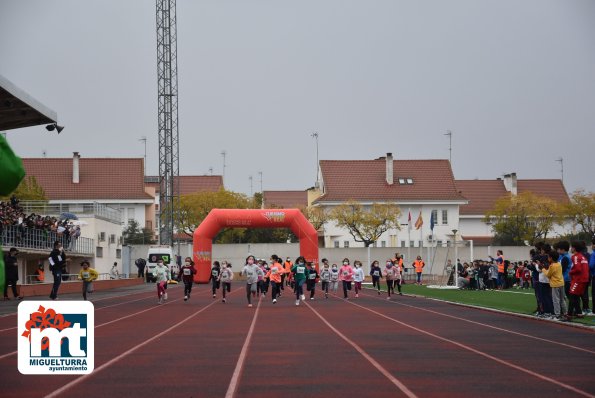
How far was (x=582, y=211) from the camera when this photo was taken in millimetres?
83312

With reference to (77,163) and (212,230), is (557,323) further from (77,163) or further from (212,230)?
(77,163)

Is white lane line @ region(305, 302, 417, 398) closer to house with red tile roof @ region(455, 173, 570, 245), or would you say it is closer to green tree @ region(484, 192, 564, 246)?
green tree @ region(484, 192, 564, 246)

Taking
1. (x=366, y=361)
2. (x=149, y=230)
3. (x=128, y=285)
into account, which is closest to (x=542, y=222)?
(x=149, y=230)

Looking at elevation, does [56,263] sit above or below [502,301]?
above

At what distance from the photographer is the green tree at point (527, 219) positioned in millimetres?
84312

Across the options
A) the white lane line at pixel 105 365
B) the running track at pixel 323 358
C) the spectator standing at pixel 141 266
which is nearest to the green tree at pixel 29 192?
the spectator standing at pixel 141 266

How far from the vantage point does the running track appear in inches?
435

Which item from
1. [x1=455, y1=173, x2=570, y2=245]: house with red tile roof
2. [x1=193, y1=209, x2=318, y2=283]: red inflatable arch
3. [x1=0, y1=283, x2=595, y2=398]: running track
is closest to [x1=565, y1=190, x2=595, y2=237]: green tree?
[x1=455, y1=173, x2=570, y2=245]: house with red tile roof

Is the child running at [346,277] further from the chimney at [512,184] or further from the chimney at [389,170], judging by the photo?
the chimney at [512,184]

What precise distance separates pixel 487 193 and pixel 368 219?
20.8 metres

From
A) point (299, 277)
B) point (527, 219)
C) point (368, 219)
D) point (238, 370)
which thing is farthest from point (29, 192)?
point (238, 370)

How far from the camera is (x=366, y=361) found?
550 inches

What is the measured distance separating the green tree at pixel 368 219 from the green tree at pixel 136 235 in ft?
55.5

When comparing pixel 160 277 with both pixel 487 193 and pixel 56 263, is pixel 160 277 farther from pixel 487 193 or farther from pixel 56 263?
pixel 487 193
